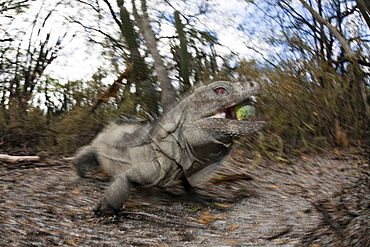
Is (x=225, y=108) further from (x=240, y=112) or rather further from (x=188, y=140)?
(x=188, y=140)

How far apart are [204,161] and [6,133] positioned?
4460 mm

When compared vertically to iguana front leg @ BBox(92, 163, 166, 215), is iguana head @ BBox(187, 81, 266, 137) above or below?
above

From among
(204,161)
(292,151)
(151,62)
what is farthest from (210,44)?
(204,161)

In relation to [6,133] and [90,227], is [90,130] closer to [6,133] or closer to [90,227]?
[6,133]

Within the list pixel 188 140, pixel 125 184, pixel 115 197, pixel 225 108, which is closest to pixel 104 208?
pixel 115 197

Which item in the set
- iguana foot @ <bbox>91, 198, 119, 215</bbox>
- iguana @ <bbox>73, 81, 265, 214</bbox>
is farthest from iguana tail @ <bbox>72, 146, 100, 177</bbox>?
iguana foot @ <bbox>91, 198, 119, 215</bbox>

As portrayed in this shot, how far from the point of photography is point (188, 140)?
2.63 meters

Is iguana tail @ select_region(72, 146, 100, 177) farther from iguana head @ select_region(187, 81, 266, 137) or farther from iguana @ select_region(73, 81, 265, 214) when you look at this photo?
iguana head @ select_region(187, 81, 266, 137)

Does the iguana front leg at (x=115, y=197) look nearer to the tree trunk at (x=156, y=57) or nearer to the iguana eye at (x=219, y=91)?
the iguana eye at (x=219, y=91)

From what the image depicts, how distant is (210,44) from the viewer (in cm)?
534

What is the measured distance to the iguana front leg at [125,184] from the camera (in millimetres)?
2615

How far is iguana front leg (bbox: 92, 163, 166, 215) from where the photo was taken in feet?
8.58

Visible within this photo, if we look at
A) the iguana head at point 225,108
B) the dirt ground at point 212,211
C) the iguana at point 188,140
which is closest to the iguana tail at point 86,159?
the dirt ground at point 212,211

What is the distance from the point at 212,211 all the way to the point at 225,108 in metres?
0.93
